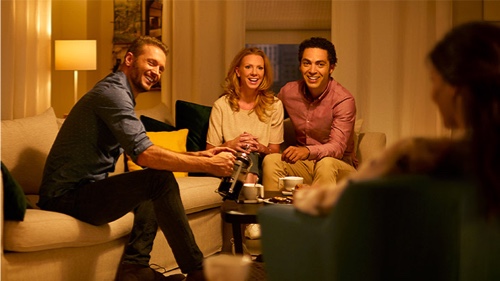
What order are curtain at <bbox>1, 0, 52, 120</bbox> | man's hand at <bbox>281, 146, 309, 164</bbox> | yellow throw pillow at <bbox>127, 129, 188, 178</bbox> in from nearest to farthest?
man's hand at <bbox>281, 146, 309, 164</bbox> → yellow throw pillow at <bbox>127, 129, 188, 178</bbox> → curtain at <bbox>1, 0, 52, 120</bbox>

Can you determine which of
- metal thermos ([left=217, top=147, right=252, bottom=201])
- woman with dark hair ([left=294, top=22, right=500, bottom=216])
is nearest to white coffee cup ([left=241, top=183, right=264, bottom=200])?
metal thermos ([left=217, top=147, right=252, bottom=201])

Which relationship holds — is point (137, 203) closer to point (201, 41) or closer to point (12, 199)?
point (12, 199)

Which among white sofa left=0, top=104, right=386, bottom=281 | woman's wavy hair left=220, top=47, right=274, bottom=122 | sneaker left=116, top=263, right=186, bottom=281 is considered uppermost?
woman's wavy hair left=220, top=47, right=274, bottom=122

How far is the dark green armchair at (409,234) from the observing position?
5.55 ft

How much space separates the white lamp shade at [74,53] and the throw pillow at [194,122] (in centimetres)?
103

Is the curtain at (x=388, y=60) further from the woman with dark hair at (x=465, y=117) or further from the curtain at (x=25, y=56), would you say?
the woman with dark hair at (x=465, y=117)

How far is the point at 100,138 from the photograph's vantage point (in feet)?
11.0

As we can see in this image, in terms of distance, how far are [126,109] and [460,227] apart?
1937 mm

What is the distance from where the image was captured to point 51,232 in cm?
304

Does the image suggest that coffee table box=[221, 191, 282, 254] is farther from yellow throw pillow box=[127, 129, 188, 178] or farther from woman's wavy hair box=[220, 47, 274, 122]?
woman's wavy hair box=[220, 47, 274, 122]

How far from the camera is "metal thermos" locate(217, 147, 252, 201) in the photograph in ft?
11.5

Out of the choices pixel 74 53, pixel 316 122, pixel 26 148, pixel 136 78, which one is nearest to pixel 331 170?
pixel 316 122

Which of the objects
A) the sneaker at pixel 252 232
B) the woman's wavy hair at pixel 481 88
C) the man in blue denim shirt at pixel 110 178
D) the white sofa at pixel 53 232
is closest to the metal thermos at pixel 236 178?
the man in blue denim shirt at pixel 110 178

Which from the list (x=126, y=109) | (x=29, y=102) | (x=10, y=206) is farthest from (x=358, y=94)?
(x=10, y=206)
